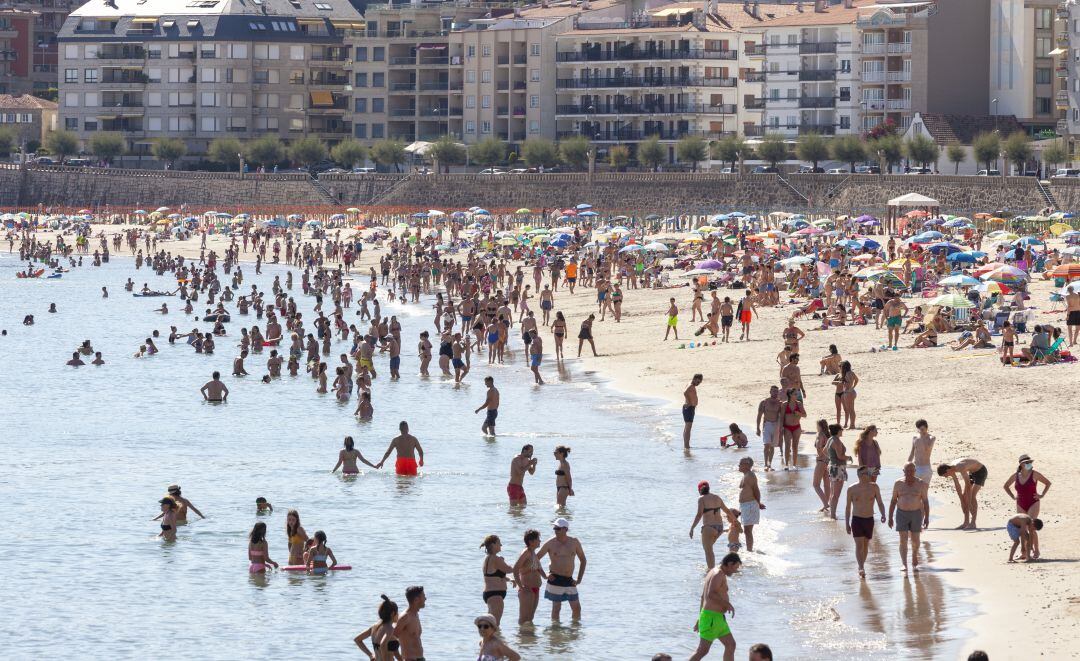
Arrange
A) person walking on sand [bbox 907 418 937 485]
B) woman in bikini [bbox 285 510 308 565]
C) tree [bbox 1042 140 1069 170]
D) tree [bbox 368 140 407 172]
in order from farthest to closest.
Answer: tree [bbox 368 140 407 172]
tree [bbox 1042 140 1069 170]
woman in bikini [bbox 285 510 308 565]
person walking on sand [bbox 907 418 937 485]

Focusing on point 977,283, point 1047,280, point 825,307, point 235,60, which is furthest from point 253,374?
point 235,60

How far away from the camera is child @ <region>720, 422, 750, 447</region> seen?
23.5 m

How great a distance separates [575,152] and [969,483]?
69468mm

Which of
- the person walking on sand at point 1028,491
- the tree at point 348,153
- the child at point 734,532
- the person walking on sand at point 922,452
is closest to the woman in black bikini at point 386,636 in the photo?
the child at point 734,532

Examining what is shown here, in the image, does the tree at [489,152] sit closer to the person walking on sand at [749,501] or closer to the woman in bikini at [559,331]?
the woman in bikini at [559,331]

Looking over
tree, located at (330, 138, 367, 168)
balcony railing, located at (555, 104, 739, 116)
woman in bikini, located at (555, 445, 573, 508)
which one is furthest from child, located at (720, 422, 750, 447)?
tree, located at (330, 138, 367, 168)

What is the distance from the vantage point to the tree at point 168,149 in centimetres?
10094

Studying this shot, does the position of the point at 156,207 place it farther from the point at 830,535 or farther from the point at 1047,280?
the point at 830,535

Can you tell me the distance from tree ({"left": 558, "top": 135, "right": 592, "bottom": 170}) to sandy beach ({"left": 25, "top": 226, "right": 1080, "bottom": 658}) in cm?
4285

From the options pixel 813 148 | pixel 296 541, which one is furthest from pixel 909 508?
pixel 813 148

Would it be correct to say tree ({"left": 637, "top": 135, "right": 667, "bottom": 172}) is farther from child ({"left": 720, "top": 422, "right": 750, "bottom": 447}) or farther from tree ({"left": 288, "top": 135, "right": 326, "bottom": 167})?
child ({"left": 720, "top": 422, "right": 750, "bottom": 447})

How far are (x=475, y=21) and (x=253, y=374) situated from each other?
63763mm

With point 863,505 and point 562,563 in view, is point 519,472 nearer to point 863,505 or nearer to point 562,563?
point 863,505

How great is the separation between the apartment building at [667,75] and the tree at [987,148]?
1762 centimetres
